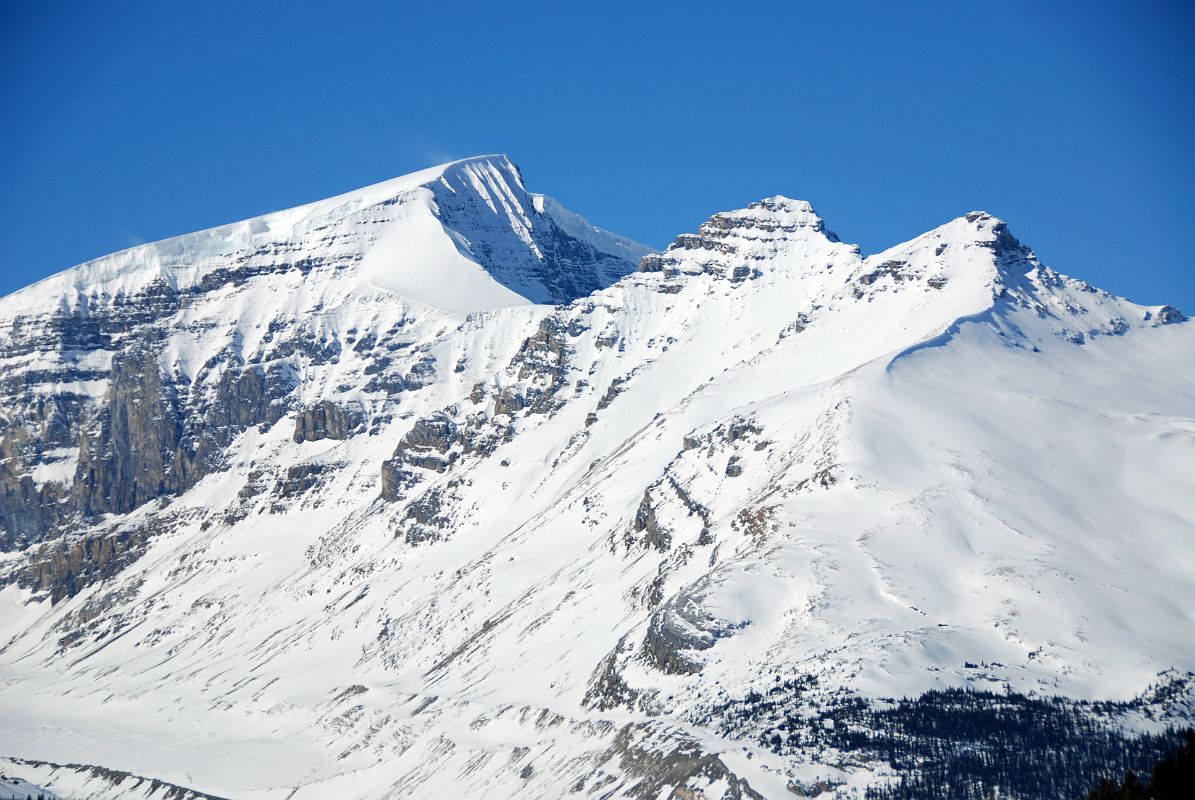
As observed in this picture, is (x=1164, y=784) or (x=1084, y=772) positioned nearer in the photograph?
(x=1164, y=784)

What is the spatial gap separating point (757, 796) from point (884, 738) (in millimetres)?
22627

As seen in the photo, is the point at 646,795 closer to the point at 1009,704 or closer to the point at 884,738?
the point at 884,738

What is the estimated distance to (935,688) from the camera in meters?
199

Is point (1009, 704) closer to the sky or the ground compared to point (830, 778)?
closer to the sky

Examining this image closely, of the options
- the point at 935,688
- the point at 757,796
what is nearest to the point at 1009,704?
the point at 935,688

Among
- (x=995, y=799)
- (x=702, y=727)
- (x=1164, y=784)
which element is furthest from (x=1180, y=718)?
(x=1164, y=784)

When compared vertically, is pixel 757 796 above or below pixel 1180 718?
below

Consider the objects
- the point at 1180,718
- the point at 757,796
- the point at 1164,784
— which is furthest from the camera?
the point at 1180,718

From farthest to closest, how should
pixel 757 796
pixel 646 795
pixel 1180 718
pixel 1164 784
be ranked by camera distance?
pixel 1180 718, pixel 646 795, pixel 757 796, pixel 1164 784

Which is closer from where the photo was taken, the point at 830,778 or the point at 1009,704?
the point at 830,778

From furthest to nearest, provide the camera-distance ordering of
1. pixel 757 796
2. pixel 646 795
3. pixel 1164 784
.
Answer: pixel 646 795 → pixel 757 796 → pixel 1164 784

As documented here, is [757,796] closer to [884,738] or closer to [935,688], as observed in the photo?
[884,738]

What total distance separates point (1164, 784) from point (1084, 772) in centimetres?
6958

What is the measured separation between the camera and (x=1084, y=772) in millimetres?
181625
